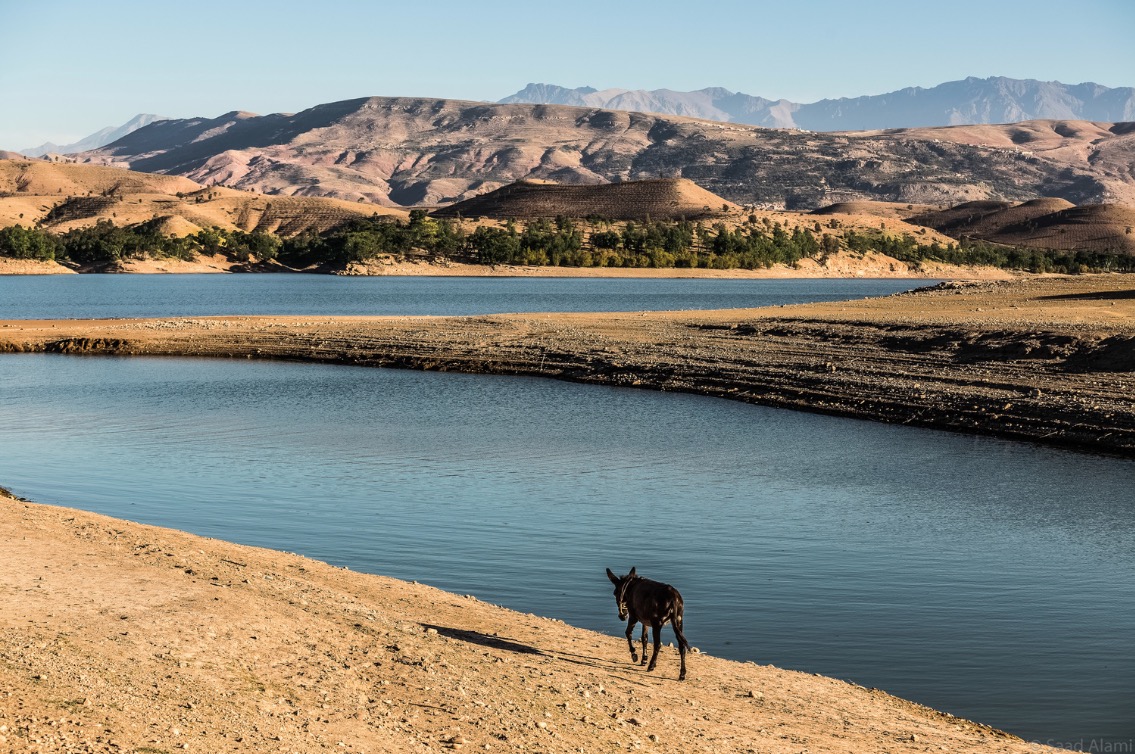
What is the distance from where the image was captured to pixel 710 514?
24516 millimetres

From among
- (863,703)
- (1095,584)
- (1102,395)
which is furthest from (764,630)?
(1102,395)

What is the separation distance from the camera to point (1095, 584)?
63.1 feet

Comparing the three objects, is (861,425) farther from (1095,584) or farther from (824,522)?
(1095,584)

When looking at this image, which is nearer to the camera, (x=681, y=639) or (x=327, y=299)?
(x=681, y=639)

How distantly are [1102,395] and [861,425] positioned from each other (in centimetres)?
696

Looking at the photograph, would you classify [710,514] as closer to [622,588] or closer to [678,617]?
[622,588]

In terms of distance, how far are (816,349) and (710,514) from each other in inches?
1171

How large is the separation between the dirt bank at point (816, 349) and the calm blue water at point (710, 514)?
2002 millimetres

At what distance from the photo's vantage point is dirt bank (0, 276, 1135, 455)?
3688cm

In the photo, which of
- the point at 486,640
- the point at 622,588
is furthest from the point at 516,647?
the point at 622,588

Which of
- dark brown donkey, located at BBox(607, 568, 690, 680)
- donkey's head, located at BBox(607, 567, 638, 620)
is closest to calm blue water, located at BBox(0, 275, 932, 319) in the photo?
donkey's head, located at BBox(607, 567, 638, 620)

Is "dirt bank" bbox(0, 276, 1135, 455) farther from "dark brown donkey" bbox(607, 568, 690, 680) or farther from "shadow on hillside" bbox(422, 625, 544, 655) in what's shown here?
"shadow on hillside" bbox(422, 625, 544, 655)

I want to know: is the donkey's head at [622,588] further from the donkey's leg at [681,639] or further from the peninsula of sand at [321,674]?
the donkey's leg at [681,639]

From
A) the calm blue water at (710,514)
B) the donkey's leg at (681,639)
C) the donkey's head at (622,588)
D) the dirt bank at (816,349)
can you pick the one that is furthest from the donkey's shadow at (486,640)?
the dirt bank at (816,349)
